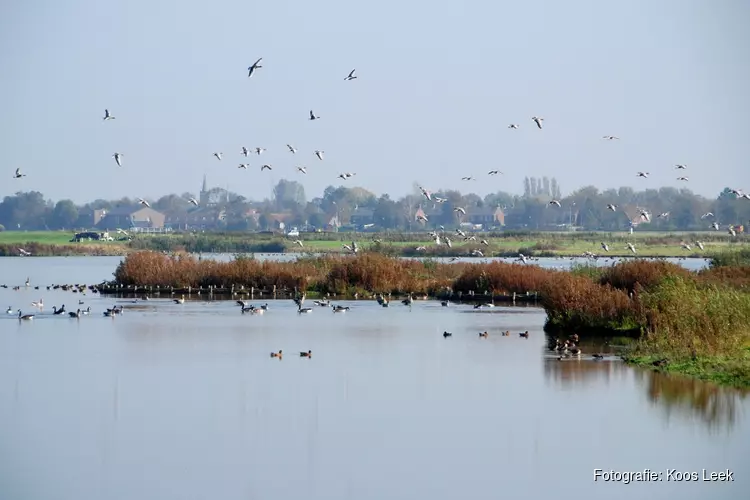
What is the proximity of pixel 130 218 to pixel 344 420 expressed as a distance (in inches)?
5515

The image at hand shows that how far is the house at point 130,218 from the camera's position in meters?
158

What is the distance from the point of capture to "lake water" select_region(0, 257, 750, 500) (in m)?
19.1

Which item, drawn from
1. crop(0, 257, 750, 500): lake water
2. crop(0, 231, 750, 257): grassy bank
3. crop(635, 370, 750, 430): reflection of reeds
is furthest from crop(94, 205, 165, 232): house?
crop(635, 370, 750, 430): reflection of reeds

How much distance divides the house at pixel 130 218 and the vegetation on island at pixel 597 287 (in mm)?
99816

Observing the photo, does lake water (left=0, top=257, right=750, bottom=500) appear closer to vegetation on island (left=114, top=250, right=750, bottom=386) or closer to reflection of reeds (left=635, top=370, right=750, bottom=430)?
reflection of reeds (left=635, top=370, right=750, bottom=430)

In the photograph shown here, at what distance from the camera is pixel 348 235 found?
11419cm

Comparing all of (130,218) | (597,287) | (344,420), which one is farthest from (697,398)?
(130,218)

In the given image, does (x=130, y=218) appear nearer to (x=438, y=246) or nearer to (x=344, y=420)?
(x=438, y=246)

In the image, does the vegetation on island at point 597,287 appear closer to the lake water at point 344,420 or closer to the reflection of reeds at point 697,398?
the reflection of reeds at point 697,398

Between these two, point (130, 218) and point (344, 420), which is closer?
point (344, 420)

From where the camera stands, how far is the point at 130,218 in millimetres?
160375

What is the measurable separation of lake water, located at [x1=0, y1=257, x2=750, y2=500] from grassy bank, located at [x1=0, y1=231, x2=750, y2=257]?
4888 cm

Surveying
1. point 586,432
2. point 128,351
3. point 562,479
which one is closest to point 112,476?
point 562,479

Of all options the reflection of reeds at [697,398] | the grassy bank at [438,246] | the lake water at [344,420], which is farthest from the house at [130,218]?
the reflection of reeds at [697,398]
